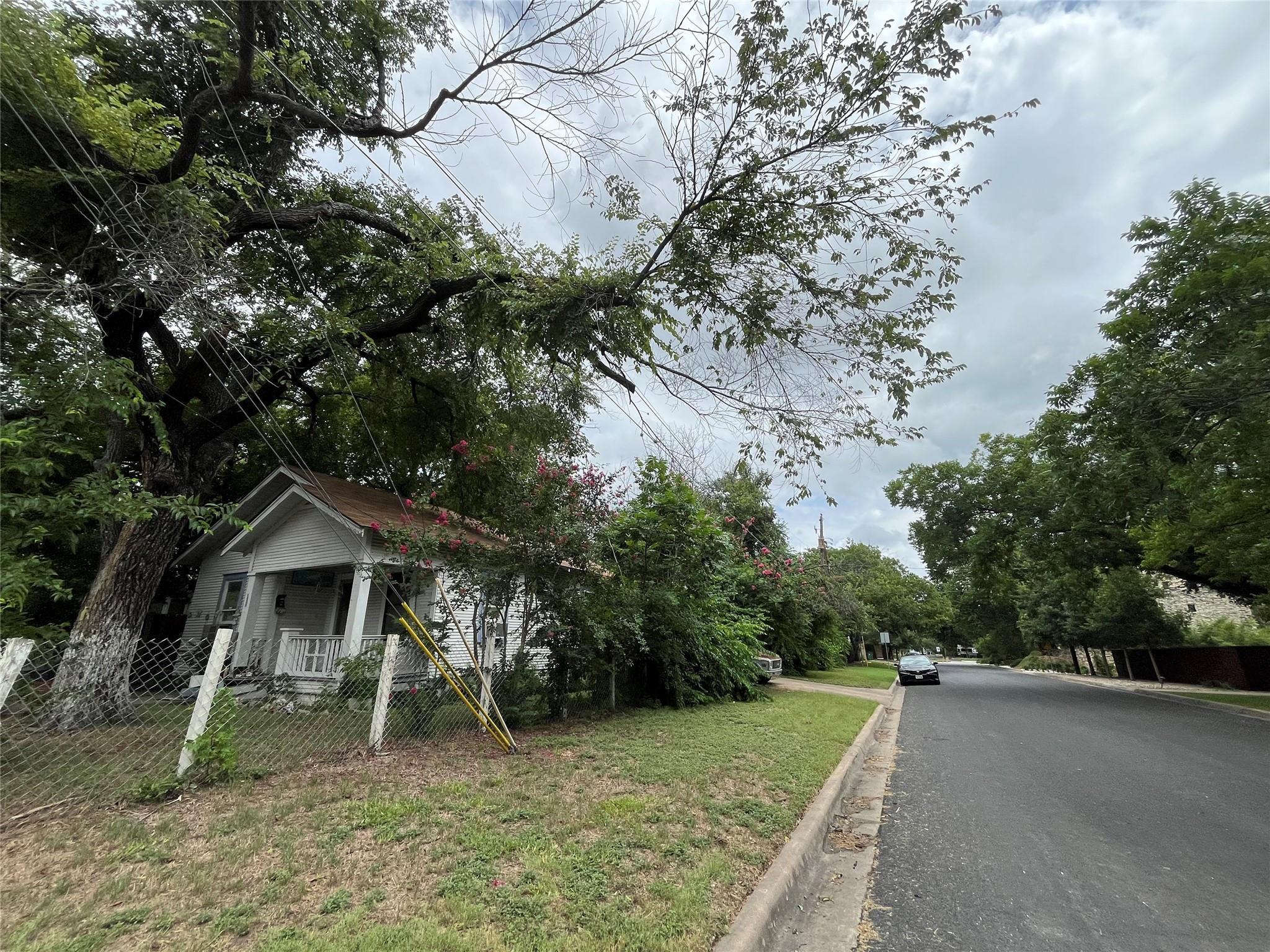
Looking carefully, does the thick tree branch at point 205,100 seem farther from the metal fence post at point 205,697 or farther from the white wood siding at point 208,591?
the white wood siding at point 208,591

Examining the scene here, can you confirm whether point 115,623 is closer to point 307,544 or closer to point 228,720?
point 307,544

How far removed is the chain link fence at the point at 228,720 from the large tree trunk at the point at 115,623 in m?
0.26

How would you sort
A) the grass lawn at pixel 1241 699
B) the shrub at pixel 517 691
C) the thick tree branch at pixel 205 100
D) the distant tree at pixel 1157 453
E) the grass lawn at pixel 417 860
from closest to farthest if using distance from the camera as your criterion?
the grass lawn at pixel 417 860
the thick tree branch at pixel 205 100
the shrub at pixel 517 691
the distant tree at pixel 1157 453
the grass lawn at pixel 1241 699

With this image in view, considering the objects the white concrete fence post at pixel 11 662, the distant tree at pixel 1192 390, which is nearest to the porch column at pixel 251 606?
the white concrete fence post at pixel 11 662

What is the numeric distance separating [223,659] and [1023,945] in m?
5.77

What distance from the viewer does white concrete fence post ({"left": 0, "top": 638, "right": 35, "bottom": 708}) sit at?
11.9ft

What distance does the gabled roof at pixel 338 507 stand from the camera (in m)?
7.62

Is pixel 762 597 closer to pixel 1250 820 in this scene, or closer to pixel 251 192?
pixel 1250 820

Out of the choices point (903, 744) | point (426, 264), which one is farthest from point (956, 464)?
point (426, 264)

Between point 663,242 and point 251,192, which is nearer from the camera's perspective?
point 663,242

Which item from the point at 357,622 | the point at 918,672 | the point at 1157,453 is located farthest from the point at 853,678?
the point at 357,622

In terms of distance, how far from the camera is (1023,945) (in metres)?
2.89

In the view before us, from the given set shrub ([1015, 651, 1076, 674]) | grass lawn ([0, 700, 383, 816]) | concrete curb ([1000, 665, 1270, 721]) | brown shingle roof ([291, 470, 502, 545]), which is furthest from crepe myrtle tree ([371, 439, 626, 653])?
shrub ([1015, 651, 1076, 674])

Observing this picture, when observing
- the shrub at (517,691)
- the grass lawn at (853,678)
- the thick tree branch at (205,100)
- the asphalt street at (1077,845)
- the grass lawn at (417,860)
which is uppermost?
the thick tree branch at (205,100)
